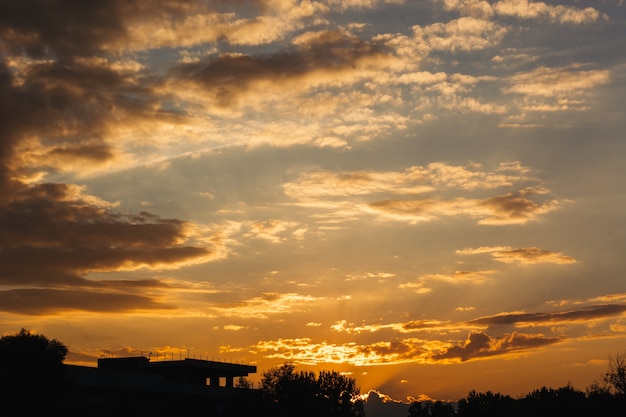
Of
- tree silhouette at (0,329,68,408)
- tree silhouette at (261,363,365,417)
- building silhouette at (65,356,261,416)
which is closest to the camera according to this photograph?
tree silhouette at (0,329,68,408)

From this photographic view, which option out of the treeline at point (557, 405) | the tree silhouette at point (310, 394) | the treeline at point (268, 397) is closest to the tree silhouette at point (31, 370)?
the treeline at point (268, 397)

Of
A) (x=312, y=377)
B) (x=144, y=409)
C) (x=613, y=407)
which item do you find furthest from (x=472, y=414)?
(x=144, y=409)

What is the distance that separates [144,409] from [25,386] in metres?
23.2

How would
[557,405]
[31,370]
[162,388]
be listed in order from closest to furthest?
[31,370] < [162,388] < [557,405]

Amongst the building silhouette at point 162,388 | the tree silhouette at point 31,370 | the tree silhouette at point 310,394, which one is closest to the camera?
the tree silhouette at point 31,370

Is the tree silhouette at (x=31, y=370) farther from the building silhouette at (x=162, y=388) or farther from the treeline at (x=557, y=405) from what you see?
the treeline at (x=557, y=405)

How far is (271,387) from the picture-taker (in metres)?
128

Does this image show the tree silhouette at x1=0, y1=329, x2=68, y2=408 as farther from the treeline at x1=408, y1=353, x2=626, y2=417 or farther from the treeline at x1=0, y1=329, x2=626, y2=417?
the treeline at x1=408, y1=353, x2=626, y2=417

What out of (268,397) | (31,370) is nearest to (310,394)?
(268,397)

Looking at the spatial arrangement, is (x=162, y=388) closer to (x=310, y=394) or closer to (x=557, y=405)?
(x=310, y=394)

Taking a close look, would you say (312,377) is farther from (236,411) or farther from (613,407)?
(613,407)

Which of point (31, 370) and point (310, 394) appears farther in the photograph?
point (310, 394)

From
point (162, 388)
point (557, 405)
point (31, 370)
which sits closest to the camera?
point (31, 370)

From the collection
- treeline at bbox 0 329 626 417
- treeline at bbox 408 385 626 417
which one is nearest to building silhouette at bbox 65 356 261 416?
treeline at bbox 0 329 626 417
